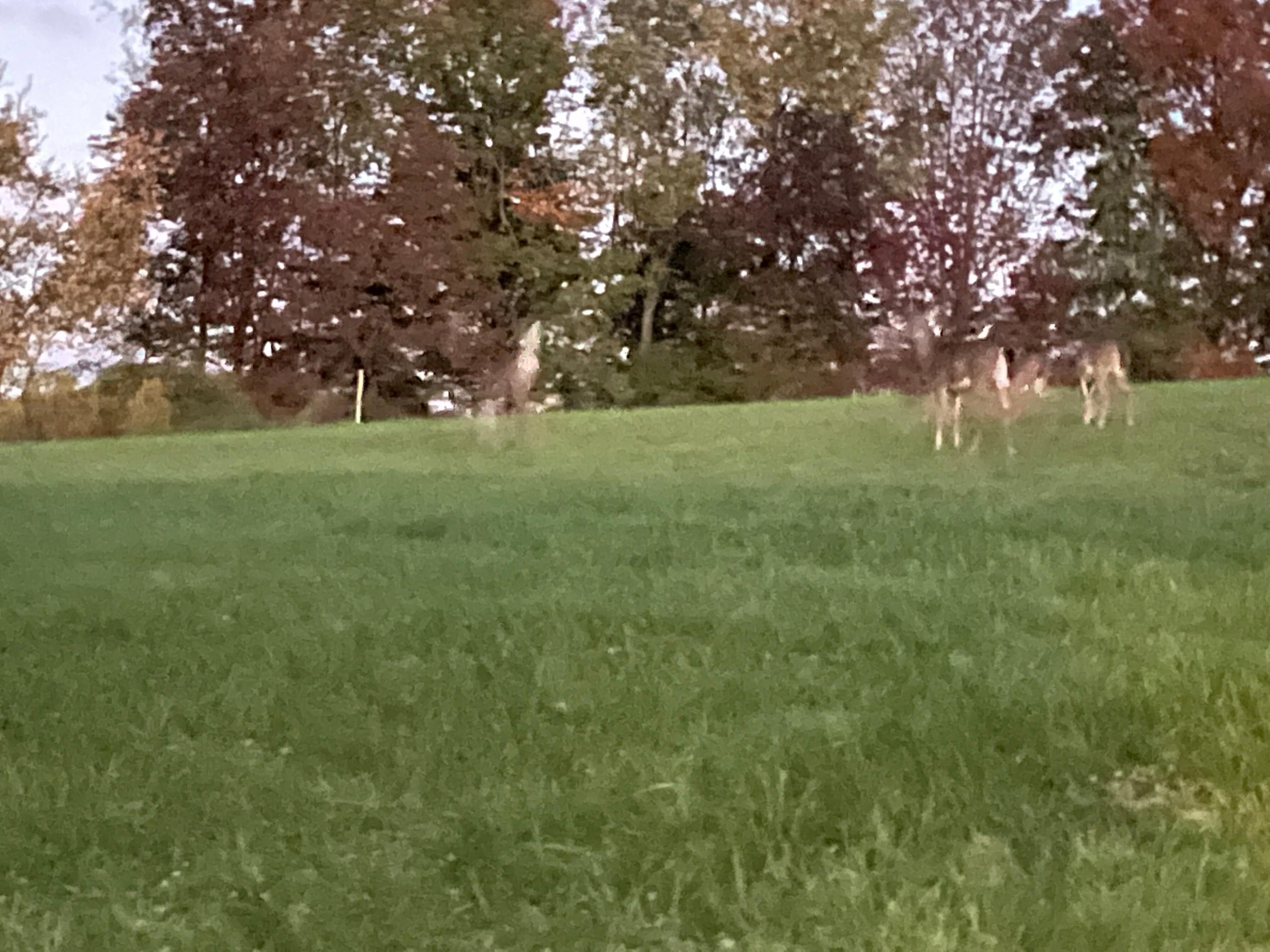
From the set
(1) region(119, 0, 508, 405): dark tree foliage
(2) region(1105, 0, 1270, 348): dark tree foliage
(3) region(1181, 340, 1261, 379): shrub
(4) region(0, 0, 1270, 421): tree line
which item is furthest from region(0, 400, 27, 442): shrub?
(2) region(1105, 0, 1270, 348): dark tree foliage

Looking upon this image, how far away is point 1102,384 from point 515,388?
278 inches

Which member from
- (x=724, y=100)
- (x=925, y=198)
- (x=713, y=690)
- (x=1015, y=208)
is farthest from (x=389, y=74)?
(x=713, y=690)

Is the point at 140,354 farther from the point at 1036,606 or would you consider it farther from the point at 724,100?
the point at 1036,606

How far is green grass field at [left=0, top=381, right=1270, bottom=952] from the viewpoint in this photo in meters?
2.70

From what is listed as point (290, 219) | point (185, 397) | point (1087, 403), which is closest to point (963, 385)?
point (1087, 403)

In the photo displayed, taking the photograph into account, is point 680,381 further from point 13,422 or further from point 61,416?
point 13,422

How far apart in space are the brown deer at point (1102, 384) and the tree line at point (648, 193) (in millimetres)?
9808

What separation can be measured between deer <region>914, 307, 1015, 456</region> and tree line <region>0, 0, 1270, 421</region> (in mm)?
11432

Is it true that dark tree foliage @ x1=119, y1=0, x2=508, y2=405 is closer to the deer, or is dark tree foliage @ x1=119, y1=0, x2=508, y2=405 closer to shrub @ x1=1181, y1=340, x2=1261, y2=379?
shrub @ x1=1181, y1=340, x2=1261, y2=379

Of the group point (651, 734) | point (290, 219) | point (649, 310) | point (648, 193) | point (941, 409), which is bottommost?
point (651, 734)

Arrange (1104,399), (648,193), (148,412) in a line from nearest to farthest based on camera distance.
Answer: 1. (1104,399)
2. (148,412)
3. (648,193)

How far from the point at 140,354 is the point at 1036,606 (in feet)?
79.1

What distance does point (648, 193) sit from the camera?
28.9 meters

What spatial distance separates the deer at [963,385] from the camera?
1177 centimetres
